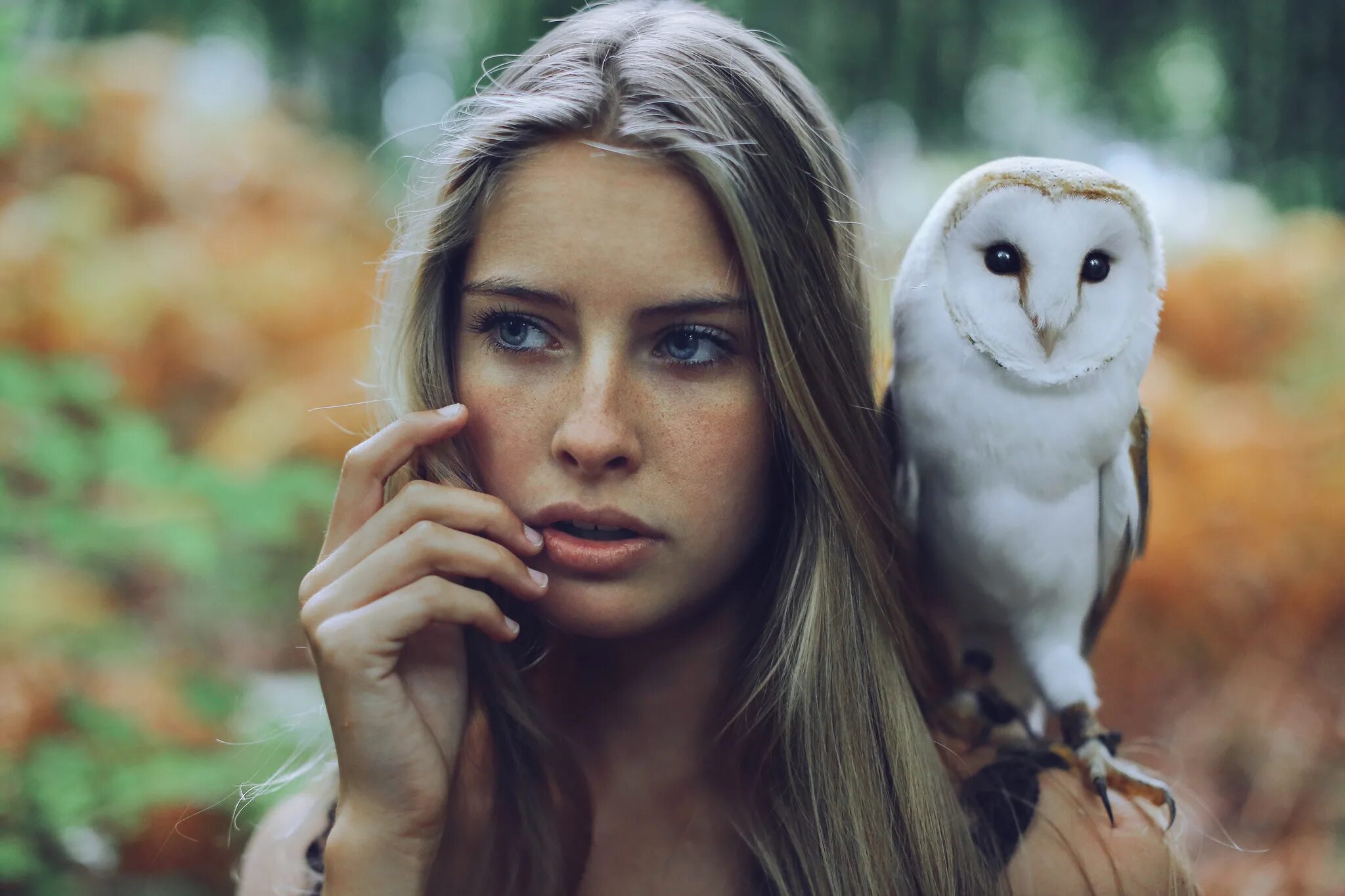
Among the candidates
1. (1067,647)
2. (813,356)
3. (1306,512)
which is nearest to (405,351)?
(813,356)

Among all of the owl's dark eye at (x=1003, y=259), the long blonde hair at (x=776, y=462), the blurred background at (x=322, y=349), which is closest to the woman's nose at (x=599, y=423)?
the long blonde hair at (x=776, y=462)

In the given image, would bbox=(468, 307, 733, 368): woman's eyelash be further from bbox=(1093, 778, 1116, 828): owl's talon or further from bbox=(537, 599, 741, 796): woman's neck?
bbox=(1093, 778, 1116, 828): owl's talon

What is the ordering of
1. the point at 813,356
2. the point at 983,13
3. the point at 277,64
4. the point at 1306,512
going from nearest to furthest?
1. the point at 813,356
2. the point at 1306,512
3. the point at 983,13
4. the point at 277,64

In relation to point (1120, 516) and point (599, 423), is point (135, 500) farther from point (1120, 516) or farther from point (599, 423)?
point (1120, 516)

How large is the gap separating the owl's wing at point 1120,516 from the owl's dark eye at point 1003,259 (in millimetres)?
182

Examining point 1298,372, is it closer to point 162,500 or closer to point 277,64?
point 162,500

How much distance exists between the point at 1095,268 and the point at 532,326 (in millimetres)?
484

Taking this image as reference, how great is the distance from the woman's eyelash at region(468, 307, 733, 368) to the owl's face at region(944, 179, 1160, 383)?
0.71ft

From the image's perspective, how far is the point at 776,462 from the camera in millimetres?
782

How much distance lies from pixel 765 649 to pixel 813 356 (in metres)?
0.26

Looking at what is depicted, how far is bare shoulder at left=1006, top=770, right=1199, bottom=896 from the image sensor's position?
0.78m

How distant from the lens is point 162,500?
5.80 ft

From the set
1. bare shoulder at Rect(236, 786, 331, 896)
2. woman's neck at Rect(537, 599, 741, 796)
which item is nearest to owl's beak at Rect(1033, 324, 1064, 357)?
woman's neck at Rect(537, 599, 741, 796)

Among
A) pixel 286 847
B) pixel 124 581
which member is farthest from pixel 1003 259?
pixel 124 581
